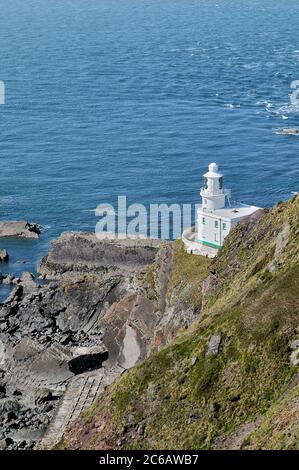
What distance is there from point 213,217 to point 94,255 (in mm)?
26259

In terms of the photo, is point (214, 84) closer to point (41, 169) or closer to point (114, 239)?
point (41, 169)

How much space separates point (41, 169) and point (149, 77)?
68.2 m

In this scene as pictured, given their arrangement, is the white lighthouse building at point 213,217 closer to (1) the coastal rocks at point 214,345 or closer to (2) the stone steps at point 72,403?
(2) the stone steps at point 72,403

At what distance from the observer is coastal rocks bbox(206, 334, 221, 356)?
175 ft

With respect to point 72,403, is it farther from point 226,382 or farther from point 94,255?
point 94,255

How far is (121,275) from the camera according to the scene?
311 ft

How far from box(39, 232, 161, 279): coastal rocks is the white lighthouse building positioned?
18327 millimetres

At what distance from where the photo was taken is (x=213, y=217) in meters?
79.8

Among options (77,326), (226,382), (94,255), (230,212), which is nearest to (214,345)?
(226,382)

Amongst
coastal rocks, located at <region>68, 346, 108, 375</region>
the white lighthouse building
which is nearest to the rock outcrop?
coastal rocks, located at <region>68, 346, 108, 375</region>

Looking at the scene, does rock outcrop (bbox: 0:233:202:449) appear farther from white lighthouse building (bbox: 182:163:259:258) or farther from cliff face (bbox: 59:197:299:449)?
cliff face (bbox: 59:197:299:449)

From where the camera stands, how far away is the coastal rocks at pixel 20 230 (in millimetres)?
112963
